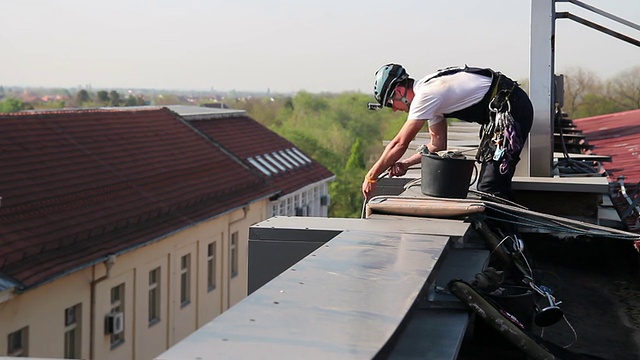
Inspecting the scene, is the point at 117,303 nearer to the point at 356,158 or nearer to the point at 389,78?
the point at 389,78

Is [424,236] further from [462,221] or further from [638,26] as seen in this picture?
[638,26]

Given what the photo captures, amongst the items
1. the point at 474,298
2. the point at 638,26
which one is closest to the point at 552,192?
the point at 638,26

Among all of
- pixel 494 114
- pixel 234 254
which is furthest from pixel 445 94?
pixel 234 254

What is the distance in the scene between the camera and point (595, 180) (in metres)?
6.16

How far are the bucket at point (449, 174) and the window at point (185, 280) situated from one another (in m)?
20.1

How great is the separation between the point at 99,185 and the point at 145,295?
308cm

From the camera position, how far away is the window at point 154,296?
22781 millimetres

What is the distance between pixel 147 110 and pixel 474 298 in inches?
1147

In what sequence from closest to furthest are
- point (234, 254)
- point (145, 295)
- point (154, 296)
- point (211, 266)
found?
point (145, 295) → point (154, 296) → point (211, 266) → point (234, 254)

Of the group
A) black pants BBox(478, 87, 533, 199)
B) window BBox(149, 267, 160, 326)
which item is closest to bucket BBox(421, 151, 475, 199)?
black pants BBox(478, 87, 533, 199)

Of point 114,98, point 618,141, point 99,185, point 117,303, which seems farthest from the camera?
point 114,98

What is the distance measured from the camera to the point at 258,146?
36.9 m

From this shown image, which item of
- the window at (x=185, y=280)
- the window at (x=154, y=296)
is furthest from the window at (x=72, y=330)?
the window at (x=185, y=280)

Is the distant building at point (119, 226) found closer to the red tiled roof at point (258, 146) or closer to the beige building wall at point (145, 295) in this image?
the beige building wall at point (145, 295)
